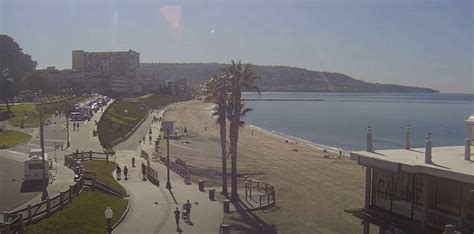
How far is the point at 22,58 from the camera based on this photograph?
114938 millimetres

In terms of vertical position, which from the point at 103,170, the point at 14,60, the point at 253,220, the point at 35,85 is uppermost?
the point at 14,60

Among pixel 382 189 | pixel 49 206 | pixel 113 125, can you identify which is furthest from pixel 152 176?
pixel 113 125

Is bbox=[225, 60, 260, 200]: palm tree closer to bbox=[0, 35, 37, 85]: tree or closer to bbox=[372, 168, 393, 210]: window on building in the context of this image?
bbox=[372, 168, 393, 210]: window on building

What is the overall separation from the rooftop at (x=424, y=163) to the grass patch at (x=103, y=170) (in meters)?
15.7

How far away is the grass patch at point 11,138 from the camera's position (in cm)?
4152

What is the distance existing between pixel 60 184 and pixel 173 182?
838cm

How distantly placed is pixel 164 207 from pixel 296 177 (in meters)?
18.4

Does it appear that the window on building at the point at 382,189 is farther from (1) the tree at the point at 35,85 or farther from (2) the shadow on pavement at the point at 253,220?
(1) the tree at the point at 35,85

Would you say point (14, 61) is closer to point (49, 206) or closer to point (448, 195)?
point (49, 206)

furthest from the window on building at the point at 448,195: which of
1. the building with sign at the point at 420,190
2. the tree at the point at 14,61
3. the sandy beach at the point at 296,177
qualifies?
the tree at the point at 14,61

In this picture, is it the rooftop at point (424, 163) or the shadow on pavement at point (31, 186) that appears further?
the shadow on pavement at point (31, 186)

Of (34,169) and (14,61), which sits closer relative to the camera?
(34,169)

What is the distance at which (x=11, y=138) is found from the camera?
44.8 m

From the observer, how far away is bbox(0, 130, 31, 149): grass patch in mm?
41519
